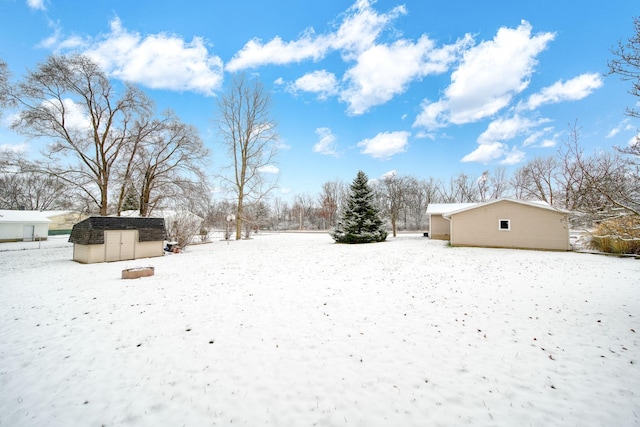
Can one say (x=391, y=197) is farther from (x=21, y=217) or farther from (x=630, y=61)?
(x=21, y=217)

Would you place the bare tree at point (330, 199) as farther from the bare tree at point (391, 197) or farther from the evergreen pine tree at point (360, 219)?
the evergreen pine tree at point (360, 219)

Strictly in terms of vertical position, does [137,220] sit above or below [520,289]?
above

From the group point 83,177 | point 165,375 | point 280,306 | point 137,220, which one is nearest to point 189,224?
point 137,220

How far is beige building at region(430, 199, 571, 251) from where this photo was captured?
16969 millimetres

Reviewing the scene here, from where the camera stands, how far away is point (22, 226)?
29.6m

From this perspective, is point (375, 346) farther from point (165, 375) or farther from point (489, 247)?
point (489, 247)

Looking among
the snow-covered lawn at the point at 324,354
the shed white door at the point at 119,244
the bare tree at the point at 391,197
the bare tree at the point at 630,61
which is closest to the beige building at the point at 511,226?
the snow-covered lawn at the point at 324,354

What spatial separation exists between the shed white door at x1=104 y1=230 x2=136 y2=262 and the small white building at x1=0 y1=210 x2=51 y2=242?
2361cm

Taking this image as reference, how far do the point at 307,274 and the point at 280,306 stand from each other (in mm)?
3581

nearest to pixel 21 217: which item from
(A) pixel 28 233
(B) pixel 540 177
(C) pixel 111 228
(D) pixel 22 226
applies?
(D) pixel 22 226

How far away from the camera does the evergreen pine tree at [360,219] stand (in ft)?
73.3

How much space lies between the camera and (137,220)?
621 inches

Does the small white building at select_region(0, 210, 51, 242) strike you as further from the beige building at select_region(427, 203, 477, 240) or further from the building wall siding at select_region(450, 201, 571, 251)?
the building wall siding at select_region(450, 201, 571, 251)

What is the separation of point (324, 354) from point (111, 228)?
16094 millimetres
